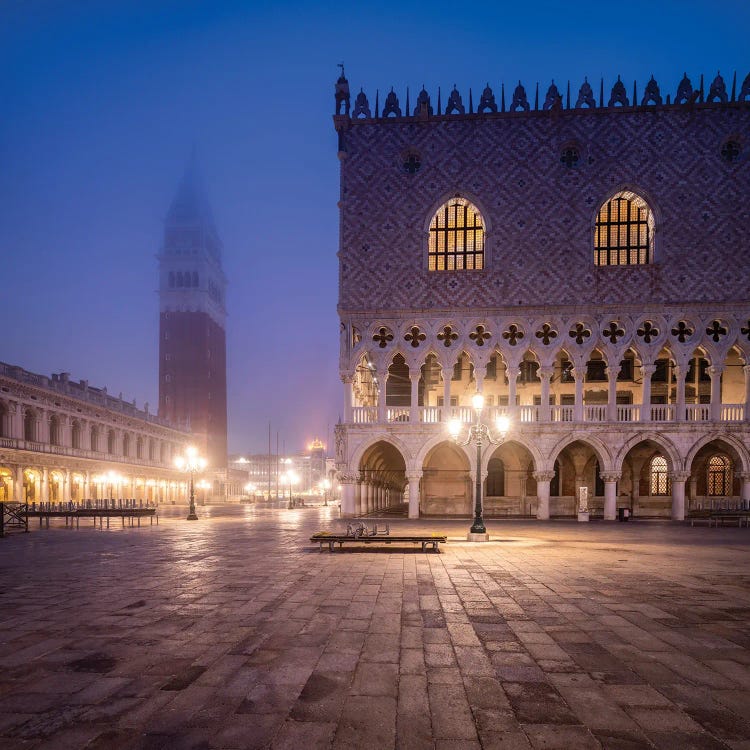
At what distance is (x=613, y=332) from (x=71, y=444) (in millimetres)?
40876

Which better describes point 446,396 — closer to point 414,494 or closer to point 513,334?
point 513,334

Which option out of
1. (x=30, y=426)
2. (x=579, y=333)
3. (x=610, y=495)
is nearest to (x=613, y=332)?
(x=579, y=333)

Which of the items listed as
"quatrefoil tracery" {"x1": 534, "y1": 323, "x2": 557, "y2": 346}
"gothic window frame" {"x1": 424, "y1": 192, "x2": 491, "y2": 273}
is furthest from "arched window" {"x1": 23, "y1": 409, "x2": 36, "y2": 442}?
"quatrefoil tracery" {"x1": 534, "y1": 323, "x2": 557, "y2": 346}

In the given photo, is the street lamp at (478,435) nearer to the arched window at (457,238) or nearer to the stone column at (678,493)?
the arched window at (457,238)

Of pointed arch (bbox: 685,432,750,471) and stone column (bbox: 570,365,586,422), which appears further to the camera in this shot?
stone column (bbox: 570,365,586,422)

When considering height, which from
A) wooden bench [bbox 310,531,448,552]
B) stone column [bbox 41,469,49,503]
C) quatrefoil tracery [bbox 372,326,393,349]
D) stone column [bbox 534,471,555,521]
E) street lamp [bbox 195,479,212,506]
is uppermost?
quatrefoil tracery [bbox 372,326,393,349]

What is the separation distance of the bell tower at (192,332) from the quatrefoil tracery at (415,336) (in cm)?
5133

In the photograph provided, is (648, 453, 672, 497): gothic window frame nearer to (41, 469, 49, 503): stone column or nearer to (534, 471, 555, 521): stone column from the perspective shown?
(534, 471, 555, 521): stone column

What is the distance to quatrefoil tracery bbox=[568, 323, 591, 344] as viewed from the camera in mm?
27500

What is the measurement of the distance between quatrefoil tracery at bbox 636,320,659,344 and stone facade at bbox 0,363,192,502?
38234 millimetres

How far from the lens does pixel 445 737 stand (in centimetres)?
396

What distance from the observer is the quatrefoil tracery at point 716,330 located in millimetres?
26859

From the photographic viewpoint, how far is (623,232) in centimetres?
2820

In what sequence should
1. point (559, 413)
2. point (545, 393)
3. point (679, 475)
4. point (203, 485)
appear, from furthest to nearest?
point (203, 485)
point (559, 413)
point (545, 393)
point (679, 475)
